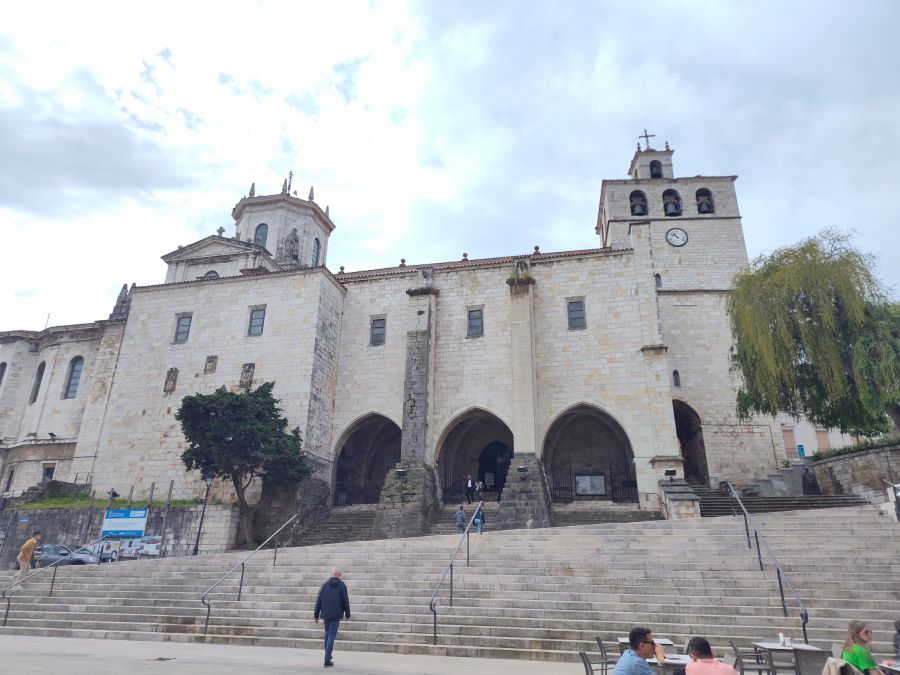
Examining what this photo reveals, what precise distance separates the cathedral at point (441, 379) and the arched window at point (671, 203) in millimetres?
6420

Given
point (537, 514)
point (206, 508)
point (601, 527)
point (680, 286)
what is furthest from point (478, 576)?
point (680, 286)

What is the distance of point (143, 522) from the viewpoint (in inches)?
727

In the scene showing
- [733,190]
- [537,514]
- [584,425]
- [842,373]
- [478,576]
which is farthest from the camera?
[733,190]

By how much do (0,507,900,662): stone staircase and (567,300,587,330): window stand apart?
32.3 ft

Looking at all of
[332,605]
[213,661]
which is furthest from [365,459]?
[213,661]

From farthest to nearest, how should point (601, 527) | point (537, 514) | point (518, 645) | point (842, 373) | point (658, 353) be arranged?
1. point (658, 353)
2. point (537, 514)
3. point (842, 373)
4. point (601, 527)
5. point (518, 645)

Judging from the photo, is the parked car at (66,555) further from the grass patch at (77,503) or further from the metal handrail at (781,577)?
the metal handrail at (781,577)

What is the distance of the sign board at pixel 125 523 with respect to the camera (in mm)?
18359

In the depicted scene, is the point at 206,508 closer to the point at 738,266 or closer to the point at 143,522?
the point at 143,522

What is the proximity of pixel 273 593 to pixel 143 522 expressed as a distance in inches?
360

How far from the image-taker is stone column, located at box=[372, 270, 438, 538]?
18.1 m

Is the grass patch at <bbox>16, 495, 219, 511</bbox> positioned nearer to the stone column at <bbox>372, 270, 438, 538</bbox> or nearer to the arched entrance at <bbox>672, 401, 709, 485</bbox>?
the stone column at <bbox>372, 270, 438, 538</bbox>

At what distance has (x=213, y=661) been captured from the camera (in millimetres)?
7707

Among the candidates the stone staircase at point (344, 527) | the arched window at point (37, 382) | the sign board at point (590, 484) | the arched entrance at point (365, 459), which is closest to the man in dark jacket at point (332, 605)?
the stone staircase at point (344, 527)
